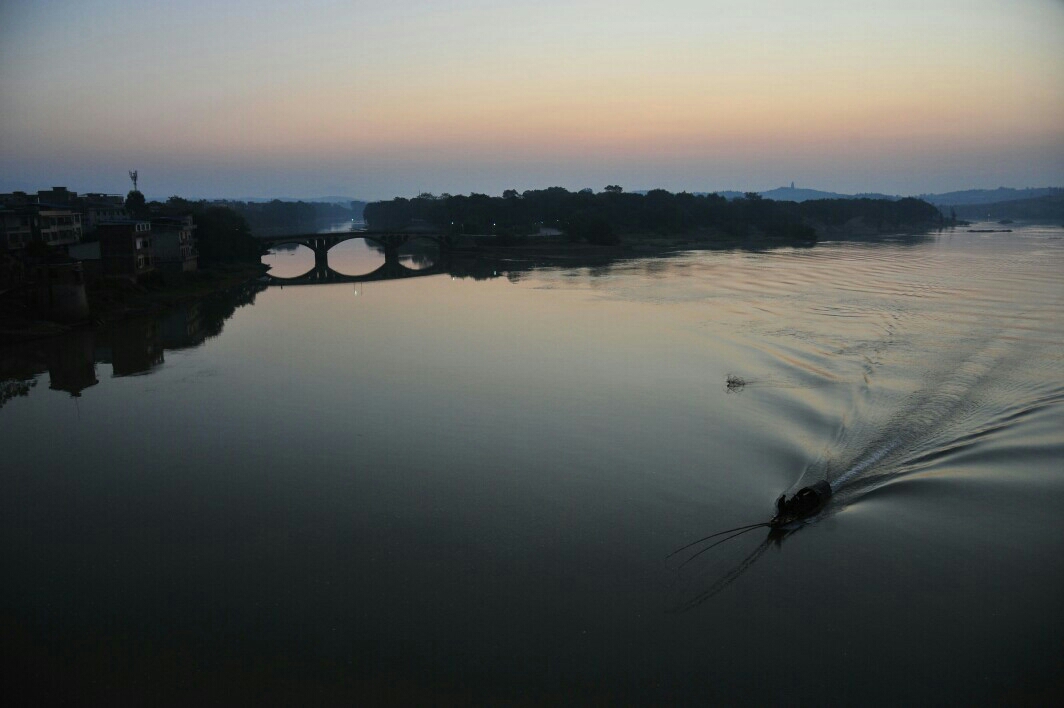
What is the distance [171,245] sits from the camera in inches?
917

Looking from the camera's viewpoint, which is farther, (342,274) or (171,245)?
(342,274)

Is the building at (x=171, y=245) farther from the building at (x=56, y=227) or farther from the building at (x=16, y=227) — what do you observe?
the building at (x=16, y=227)

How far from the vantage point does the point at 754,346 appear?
13297 millimetres

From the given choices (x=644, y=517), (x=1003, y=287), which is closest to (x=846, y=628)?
(x=644, y=517)

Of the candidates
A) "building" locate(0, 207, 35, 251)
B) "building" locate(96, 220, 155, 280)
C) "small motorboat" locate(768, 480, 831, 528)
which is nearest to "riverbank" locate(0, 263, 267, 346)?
"building" locate(96, 220, 155, 280)

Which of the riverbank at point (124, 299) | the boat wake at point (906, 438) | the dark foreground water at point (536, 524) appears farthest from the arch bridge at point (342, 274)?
the boat wake at point (906, 438)

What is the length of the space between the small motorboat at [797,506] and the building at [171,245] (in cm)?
2168

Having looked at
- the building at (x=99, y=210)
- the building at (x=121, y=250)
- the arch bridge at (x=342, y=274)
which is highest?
the building at (x=99, y=210)

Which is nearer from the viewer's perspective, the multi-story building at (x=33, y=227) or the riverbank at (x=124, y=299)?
the riverbank at (x=124, y=299)

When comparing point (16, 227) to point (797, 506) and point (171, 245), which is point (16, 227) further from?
point (797, 506)

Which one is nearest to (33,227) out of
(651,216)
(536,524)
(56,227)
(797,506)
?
(56,227)

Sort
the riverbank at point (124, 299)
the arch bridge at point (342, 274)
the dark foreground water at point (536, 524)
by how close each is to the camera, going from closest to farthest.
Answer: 1. the dark foreground water at point (536, 524)
2. the riverbank at point (124, 299)
3. the arch bridge at point (342, 274)

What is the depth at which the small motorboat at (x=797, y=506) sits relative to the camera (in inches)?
249

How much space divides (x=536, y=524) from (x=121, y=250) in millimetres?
18063
